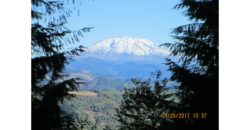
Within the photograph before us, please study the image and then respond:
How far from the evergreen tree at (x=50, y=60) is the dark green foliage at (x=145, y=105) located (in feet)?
3.21

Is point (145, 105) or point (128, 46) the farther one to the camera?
point (145, 105)

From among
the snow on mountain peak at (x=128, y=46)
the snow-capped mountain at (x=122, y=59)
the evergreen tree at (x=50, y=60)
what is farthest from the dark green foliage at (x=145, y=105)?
the evergreen tree at (x=50, y=60)

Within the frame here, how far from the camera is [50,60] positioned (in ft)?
23.2

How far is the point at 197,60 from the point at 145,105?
4.01 ft

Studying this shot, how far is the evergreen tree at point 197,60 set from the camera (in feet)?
23.4

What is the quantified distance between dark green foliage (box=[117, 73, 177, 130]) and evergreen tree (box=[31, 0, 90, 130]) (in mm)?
979

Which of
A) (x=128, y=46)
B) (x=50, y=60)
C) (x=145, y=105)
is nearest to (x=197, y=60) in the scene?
(x=128, y=46)
